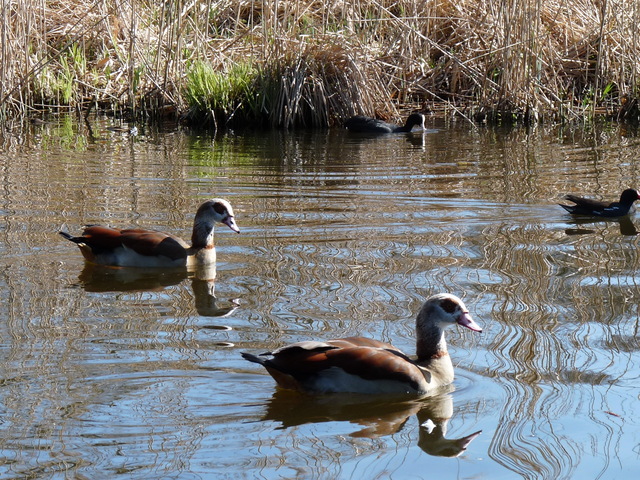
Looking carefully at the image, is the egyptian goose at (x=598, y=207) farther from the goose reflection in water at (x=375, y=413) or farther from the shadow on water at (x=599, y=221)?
the goose reflection in water at (x=375, y=413)

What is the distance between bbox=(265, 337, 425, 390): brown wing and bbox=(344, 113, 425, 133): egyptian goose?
32.4 ft

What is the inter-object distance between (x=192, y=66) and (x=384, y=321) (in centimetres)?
974

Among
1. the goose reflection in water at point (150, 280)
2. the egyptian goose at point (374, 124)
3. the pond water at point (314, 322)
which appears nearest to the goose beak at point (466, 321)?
the pond water at point (314, 322)

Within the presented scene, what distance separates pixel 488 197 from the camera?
33.1ft

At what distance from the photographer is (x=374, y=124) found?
48.4ft

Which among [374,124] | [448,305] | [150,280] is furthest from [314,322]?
[374,124]

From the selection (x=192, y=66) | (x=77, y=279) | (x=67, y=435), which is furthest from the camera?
(x=192, y=66)

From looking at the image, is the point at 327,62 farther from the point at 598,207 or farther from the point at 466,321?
the point at 466,321

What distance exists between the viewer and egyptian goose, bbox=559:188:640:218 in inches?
372

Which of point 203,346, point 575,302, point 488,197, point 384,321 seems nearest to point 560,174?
point 488,197

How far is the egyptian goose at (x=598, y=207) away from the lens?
31.0ft

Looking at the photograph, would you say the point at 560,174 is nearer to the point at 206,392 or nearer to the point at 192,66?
the point at 192,66

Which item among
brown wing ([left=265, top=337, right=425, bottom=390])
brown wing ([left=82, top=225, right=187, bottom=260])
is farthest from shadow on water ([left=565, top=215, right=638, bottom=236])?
brown wing ([left=265, top=337, right=425, bottom=390])

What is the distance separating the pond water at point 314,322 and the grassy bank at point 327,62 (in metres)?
3.22
